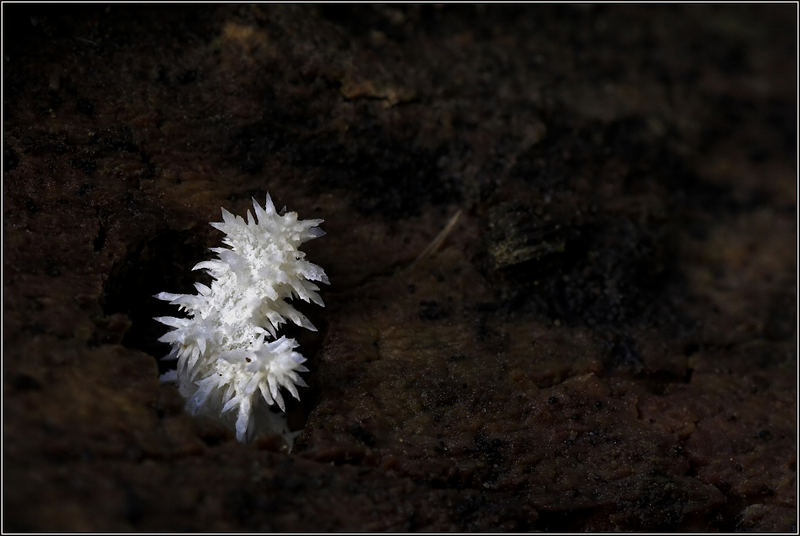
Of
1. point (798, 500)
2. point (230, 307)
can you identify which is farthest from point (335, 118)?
point (798, 500)

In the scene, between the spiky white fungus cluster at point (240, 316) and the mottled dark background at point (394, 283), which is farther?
the spiky white fungus cluster at point (240, 316)

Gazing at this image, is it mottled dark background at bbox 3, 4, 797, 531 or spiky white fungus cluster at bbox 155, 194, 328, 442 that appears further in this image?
Answer: spiky white fungus cluster at bbox 155, 194, 328, 442

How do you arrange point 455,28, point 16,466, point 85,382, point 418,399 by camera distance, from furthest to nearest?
point 455,28
point 418,399
point 85,382
point 16,466

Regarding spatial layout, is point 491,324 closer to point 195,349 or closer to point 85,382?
point 195,349

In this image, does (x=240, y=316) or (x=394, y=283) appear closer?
(x=240, y=316)
